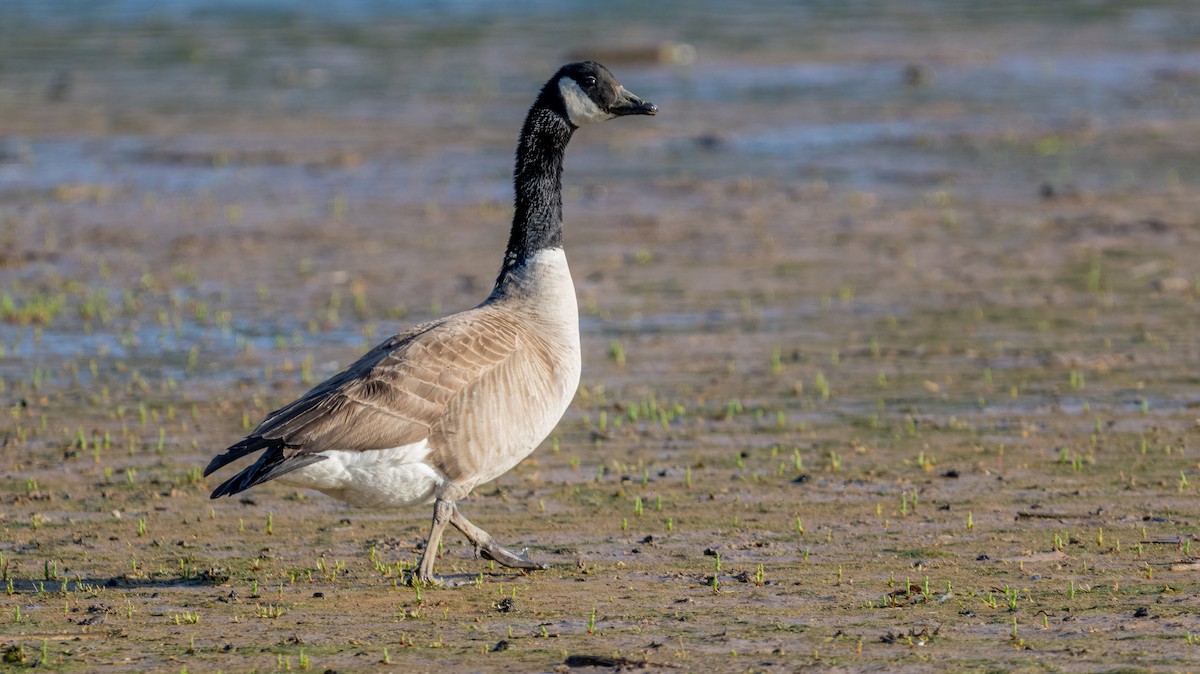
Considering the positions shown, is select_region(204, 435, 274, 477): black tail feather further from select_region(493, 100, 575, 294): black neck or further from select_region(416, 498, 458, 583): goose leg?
select_region(493, 100, 575, 294): black neck

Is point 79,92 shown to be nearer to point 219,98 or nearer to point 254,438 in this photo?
point 219,98

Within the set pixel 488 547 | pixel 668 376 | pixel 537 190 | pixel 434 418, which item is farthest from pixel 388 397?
pixel 668 376

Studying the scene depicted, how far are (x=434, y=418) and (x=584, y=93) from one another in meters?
2.47

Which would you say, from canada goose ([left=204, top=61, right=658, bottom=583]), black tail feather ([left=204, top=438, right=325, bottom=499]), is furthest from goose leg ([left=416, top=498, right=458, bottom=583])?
black tail feather ([left=204, top=438, right=325, bottom=499])

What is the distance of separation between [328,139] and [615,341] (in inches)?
540

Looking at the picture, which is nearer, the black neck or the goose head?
the black neck

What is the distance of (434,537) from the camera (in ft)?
25.1

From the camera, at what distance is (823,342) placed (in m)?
13.4

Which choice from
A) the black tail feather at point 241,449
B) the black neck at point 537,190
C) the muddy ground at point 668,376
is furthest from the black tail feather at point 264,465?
the black neck at point 537,190

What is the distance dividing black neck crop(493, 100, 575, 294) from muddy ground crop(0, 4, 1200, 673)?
1.57 metres

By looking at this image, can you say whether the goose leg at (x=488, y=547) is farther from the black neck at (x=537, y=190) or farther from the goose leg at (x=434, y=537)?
the black neck at (x=537, y=190)

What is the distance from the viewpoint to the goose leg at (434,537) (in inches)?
300

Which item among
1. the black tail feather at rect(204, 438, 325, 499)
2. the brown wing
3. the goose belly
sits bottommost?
the goose belly

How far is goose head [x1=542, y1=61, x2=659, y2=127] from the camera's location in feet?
29.7
